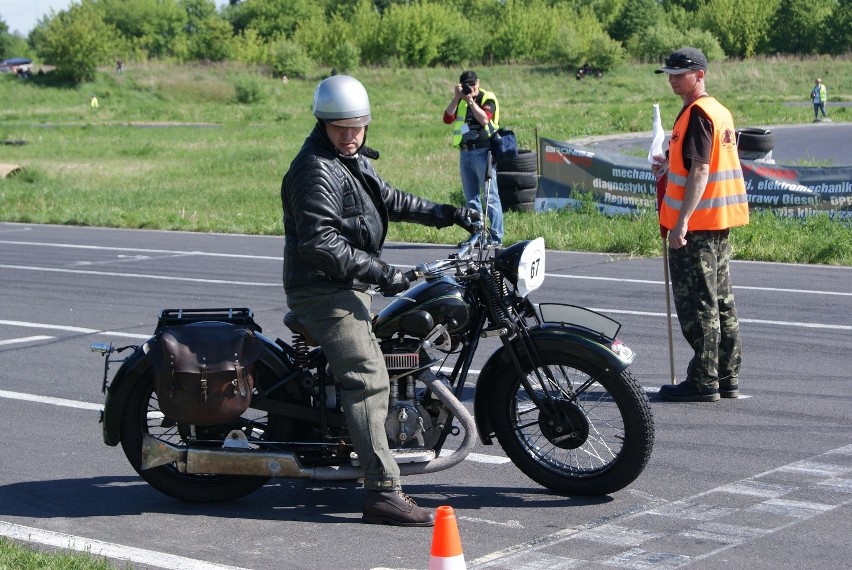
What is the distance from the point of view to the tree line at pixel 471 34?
95.4 m

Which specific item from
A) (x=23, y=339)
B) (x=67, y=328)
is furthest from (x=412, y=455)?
(x=67, y=328)

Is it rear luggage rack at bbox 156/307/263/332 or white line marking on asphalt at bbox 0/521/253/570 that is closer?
white line marking on asphalt at bbox 0/521/253/570

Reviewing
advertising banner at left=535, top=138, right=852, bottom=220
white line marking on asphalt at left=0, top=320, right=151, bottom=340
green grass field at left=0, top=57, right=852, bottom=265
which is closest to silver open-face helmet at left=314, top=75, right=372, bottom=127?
white line marking on asphalt at left=0, top=320, right=151, bottom=340

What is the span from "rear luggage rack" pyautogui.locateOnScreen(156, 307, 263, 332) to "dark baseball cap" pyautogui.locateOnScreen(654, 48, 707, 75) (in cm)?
304

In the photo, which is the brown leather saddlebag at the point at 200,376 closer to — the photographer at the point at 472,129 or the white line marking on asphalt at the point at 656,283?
the white line marking on asphalt at the point at 656,283

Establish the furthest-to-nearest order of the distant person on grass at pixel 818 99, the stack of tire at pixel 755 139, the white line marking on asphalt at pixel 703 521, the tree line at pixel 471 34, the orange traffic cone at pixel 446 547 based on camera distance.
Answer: the tree line at pixel 471 34 < the distant person on grass at pixel 818 99 < the stack of tire at pixel 755 139 < the white line marking on asphalt at pixel 703 521 < the orange traffic cone at pixel 446 547

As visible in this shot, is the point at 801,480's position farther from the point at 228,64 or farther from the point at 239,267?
the point at 228,64

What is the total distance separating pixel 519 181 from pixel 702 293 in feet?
32.8

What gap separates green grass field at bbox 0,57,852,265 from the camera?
1609 cm

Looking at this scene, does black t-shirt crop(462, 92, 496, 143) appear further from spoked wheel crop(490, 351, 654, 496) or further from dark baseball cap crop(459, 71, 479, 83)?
spoked wheel crop(490, 351, 654, 496)

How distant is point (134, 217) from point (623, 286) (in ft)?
33.5

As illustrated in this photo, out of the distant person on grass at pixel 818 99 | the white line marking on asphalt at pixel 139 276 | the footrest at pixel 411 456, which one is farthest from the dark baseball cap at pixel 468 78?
the distant person on grass at pixel 818 99

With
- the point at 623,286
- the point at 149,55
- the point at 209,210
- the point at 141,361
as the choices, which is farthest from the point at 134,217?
the point at 149,55

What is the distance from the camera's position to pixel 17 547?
4.99 m
